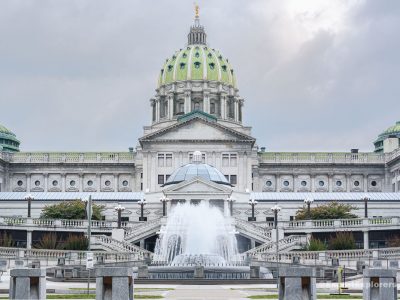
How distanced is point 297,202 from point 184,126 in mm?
31618

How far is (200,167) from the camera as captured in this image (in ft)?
416

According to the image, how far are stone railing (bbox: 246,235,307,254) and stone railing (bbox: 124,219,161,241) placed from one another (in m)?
17.8

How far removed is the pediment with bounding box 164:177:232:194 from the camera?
394ft

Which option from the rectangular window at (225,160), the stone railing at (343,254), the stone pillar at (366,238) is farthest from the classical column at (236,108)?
the stone railing at (343,254)

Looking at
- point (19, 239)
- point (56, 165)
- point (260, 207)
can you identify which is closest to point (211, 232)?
point (19, 239)

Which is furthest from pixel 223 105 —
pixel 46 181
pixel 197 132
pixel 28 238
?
pixel 28 238

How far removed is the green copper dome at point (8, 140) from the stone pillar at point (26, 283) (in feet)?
499

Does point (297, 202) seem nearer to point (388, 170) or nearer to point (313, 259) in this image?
point (388, 170)

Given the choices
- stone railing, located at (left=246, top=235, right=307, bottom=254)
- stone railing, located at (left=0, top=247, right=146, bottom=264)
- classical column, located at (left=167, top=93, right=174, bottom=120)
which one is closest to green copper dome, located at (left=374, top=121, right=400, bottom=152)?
classical column, located at (left=167, top=93, right=174, bottom=120)

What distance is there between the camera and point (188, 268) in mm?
64562

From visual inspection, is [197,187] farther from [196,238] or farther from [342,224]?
[342,224]

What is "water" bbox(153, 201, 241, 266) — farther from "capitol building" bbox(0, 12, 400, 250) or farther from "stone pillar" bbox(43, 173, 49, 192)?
"stone pillar" bbox(43, 173, 49, 192)

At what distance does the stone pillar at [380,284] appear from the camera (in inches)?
1281

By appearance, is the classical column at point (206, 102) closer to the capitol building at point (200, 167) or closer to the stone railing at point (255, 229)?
the capitol building at point (200, 167)
